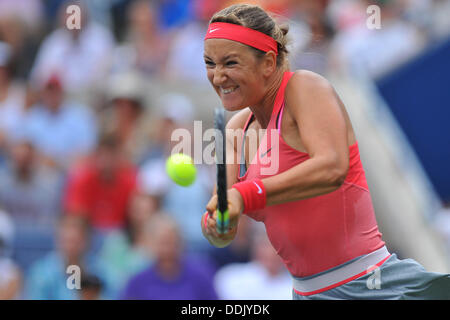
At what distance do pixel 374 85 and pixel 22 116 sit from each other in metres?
3.85

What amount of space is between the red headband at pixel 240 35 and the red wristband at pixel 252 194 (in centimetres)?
61

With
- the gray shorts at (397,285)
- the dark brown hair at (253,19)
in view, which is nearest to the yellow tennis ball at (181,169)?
the dark brown hair at (253,19)

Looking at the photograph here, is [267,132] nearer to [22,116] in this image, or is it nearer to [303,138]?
[303,138]

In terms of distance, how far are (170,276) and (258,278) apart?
0.74 meters

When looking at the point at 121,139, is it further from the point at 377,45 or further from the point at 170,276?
the point at 377,45

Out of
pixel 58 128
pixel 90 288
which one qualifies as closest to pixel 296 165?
pixel 90 288

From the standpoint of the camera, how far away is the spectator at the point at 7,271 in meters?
5.91

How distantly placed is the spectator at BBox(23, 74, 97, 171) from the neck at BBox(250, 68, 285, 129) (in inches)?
174

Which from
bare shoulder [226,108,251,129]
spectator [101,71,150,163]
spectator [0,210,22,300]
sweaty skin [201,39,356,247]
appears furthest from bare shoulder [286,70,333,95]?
spectator [101,71,150,163]

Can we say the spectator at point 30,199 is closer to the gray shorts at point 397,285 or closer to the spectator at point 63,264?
the spectator at point 63,264

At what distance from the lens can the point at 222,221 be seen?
2338 millimetres

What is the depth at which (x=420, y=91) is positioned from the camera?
6980mm
